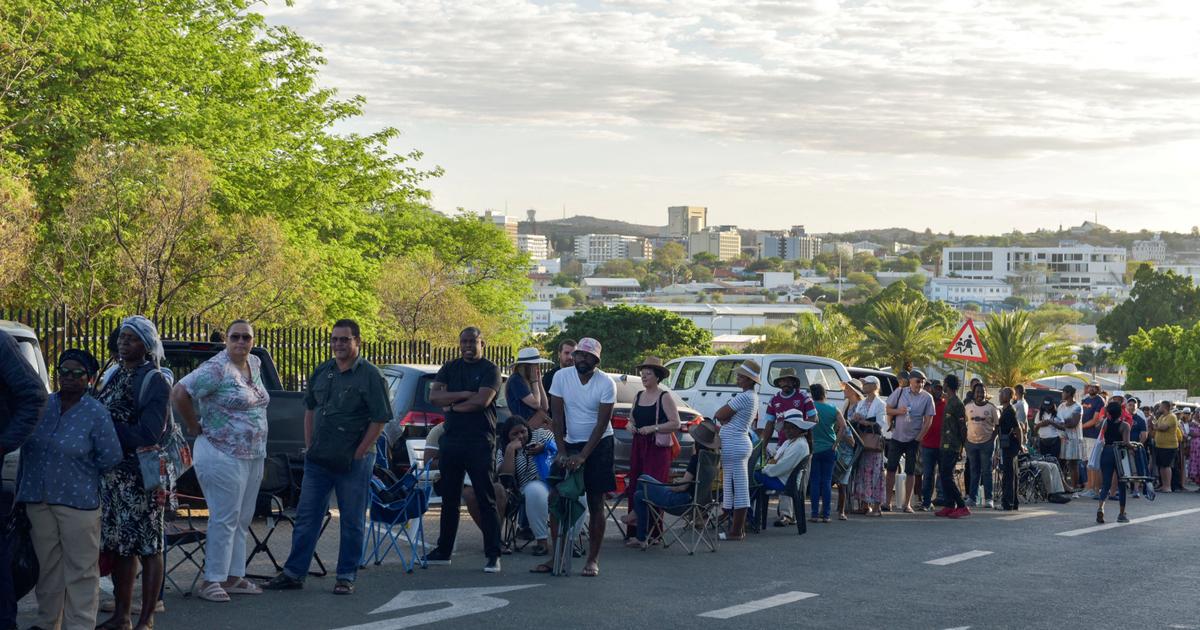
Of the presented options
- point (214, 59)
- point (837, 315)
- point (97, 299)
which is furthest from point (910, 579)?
point (837, 315)

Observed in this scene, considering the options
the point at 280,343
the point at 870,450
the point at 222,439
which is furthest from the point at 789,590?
the point at 280,343

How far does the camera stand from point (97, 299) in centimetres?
2773

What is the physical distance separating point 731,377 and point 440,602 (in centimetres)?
1219

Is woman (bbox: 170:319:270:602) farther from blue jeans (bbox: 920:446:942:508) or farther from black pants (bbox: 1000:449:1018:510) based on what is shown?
black pants (bbox: 1000:449:1018:510)

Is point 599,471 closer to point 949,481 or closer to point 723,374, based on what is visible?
point 949,481

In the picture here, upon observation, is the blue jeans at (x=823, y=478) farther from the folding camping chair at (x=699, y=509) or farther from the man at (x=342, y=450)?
the man at (x=342, y=450)

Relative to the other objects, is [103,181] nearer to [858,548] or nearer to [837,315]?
[858,548]

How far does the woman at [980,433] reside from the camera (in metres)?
18.5

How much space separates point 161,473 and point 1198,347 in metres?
88.1

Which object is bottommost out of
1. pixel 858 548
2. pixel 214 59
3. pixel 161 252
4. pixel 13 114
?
pixel 858 548

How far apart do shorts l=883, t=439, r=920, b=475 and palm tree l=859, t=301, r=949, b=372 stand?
4252cm

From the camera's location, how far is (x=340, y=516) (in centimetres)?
991

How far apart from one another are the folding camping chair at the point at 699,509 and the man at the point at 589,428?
70.0 inches

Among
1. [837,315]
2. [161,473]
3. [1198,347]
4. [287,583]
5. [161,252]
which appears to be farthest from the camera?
[1198,347]
